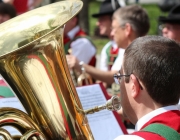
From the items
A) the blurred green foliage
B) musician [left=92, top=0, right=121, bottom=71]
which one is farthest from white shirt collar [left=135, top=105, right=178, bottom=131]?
the blurred green foliage

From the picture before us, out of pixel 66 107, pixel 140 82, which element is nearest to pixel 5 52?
pixel 66 107

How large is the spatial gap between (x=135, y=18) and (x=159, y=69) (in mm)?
1764

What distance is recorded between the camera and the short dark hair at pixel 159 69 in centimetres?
147

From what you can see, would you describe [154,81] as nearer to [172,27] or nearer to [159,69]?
[159,69]

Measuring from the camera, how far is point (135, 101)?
153 centimetres

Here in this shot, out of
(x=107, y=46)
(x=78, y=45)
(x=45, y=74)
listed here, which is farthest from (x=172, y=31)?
(x=45, y=74)

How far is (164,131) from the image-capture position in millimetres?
1351

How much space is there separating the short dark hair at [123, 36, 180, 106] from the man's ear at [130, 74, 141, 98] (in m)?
0.02

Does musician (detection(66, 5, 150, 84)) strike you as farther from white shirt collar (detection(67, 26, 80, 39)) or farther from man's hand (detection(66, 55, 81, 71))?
white shirt collar (detection(67, 26, 80, 39))

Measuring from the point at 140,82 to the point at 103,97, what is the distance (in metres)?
0.70

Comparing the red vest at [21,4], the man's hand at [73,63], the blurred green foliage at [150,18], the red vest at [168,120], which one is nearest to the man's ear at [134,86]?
the red vest at [168,120]

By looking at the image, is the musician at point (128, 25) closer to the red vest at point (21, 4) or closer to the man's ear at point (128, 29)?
the man's ear at point (128, 29)

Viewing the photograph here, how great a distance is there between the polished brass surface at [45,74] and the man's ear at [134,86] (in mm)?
303

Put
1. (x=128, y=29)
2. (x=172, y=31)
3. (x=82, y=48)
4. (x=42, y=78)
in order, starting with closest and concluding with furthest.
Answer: (x=42, y=78)
(x=128, y=29)
(x=172, y=31)
(x=82, y=48)
